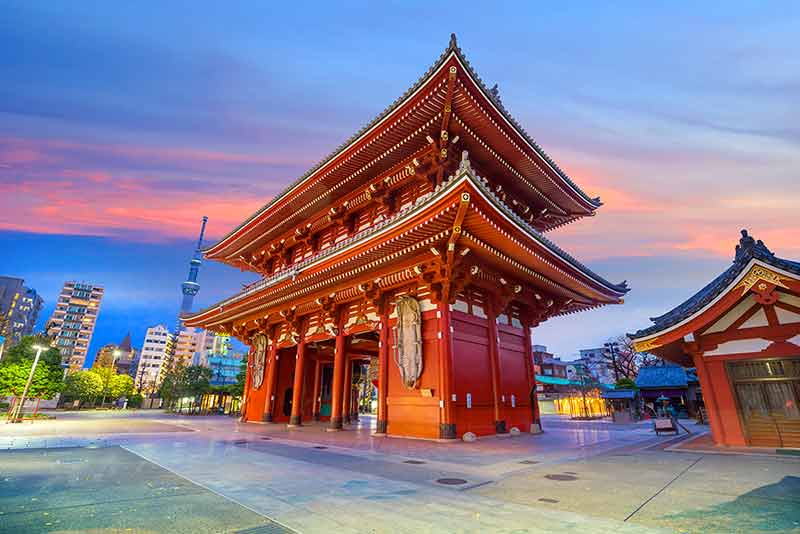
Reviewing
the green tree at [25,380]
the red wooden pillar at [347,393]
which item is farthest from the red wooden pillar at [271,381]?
the green tree at [25,380]

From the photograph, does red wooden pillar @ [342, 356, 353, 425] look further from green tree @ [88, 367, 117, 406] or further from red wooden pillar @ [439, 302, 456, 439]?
green tree @ [88, 367, 117, 406]

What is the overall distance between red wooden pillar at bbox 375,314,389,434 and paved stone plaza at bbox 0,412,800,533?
4214 mm

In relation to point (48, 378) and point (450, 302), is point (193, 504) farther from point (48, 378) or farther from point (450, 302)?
point (48, 378)

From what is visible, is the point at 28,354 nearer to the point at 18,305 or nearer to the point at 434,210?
the point at 434,210

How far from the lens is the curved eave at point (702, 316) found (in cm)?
875

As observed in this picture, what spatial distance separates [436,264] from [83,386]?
164 feet

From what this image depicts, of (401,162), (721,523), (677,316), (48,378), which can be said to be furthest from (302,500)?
(48,378)

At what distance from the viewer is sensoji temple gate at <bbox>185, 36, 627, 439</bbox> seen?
11969 millimetres

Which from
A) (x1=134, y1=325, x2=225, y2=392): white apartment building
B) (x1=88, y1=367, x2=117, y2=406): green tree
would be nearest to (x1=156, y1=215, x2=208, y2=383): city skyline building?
(x1=134, y1=325, x2=225, y2=392): white apartment building

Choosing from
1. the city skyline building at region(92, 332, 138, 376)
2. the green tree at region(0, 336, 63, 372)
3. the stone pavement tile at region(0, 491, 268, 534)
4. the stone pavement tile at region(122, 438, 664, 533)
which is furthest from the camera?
the city skyline building at region(92, 332, 138, 376)

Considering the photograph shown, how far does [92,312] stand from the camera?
116125 millimetres

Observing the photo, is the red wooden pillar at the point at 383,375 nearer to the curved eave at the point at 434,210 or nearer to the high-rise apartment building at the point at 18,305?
the curved eave at the point at 434,210

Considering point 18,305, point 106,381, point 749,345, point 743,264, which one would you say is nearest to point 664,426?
point 749,345

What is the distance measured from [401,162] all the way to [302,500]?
44.7 feet
